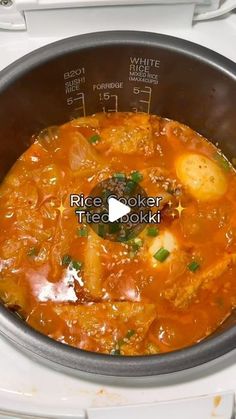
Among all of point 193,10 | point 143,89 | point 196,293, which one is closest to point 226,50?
point 193,10

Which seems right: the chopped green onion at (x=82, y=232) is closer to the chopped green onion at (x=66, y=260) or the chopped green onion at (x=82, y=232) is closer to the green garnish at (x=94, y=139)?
the chopped green onion at (x=66, y=260)

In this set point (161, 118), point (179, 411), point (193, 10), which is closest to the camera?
point (179, 411)

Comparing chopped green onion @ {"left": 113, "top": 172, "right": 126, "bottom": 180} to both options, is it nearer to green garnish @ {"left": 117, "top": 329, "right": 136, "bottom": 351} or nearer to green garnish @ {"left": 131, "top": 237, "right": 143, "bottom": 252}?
green garnish @ {"left": 131, "top": 237, "right": 143, "bottom": 252}

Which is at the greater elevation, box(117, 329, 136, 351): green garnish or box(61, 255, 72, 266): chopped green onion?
box(61, 255, 72, 266): chopped green onion

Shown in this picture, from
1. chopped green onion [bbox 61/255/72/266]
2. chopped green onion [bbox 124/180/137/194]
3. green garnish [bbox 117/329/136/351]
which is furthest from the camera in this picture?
chopped green onion [bbox 124/180/137/194]

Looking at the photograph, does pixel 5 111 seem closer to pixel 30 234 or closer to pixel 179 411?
pixel 30 234

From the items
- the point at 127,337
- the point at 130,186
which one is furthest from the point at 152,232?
the point at 127,337

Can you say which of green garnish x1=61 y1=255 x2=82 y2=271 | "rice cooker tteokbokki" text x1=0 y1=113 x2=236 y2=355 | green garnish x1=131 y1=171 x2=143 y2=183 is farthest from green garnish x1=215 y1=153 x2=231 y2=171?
green garnish x1=61 y1=255 x2=82 y2=271
